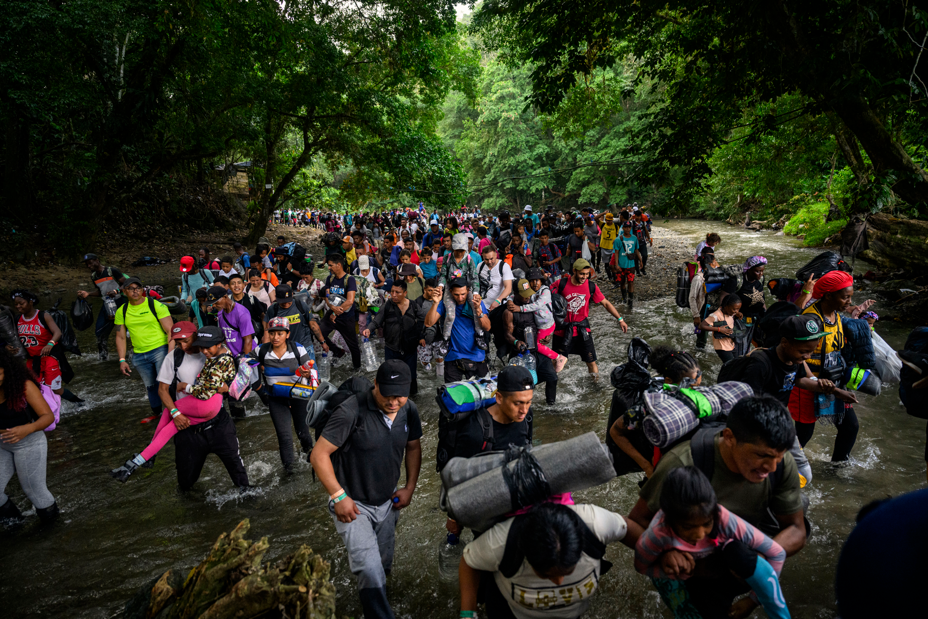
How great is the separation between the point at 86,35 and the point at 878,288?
63.3ft

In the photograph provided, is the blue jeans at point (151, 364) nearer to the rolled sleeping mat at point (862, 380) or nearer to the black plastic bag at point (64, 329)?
the black plastic bag at point (64, 329)

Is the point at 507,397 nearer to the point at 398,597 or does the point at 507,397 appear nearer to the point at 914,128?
the point at 398,597

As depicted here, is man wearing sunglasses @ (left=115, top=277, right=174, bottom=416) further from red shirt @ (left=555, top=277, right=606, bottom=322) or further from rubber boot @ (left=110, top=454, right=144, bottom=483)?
red shirt @ (left=555, top=277, right=606, bottom=322)

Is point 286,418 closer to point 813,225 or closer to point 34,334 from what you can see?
point 34,334

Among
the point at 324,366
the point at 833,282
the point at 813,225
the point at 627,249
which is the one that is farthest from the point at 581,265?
the point at 813,225

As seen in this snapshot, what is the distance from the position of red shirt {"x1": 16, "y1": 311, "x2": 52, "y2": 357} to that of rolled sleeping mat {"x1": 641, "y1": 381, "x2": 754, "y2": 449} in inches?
267

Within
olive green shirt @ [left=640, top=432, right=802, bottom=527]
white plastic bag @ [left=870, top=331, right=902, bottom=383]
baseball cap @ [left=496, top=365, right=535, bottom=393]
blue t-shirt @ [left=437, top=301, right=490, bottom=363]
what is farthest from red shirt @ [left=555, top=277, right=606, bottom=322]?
olive green shirt @ [left=640, top=432, right=802, bottom=527]

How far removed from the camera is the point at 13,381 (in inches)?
142

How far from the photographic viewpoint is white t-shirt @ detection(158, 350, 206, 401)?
405 centimetres

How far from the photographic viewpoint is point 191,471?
13.8 ft

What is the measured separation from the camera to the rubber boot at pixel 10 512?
4055 millimetres

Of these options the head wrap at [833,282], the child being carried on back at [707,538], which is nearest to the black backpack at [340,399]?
the child being carried on back at [707,538]

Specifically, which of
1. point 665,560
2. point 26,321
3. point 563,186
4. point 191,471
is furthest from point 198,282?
point 563,186

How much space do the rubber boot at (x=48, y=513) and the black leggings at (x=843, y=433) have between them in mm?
6293
